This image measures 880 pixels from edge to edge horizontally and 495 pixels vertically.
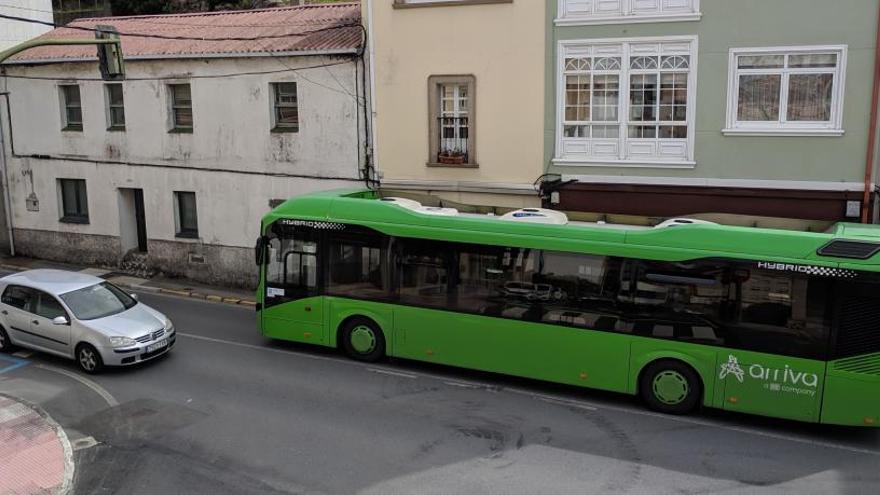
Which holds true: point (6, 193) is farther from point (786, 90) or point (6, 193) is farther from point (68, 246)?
point (786, 90)

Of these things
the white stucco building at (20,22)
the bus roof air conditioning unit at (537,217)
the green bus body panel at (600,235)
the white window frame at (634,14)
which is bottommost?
the green bus body panel at (600,235)

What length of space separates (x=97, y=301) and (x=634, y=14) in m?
12.2

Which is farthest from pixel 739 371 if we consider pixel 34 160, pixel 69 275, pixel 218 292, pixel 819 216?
pixel 34 160

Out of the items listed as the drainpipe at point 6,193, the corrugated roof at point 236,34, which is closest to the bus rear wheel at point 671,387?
the corrugated roof at point 236,34

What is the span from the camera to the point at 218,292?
20.8m

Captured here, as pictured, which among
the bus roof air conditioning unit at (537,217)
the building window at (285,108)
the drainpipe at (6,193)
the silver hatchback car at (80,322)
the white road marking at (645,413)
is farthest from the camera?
the drainpipe at (6,193)

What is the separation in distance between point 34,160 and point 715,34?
66.9 feet

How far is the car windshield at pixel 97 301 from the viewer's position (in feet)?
46.5

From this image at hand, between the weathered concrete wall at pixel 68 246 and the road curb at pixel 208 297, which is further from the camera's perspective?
the weathered concrete wall at pixel 68 246

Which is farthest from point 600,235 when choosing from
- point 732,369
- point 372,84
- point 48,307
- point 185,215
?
point 185,215

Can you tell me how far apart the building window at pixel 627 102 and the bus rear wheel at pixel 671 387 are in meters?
5.87

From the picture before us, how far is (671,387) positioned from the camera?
12.1 m

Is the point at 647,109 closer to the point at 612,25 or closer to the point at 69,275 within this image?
the point at 612,25

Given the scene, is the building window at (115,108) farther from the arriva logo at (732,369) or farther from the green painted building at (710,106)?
the arriva logo at (732,369)
